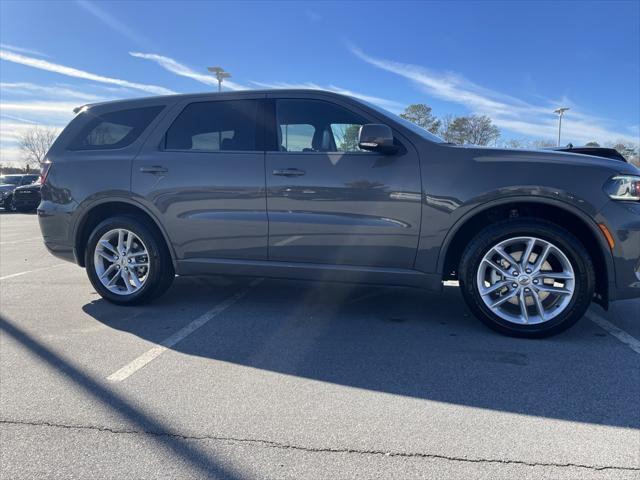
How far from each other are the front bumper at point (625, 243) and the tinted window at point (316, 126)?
1919 mm

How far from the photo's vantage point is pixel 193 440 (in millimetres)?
2373

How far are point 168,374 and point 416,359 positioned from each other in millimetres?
1660

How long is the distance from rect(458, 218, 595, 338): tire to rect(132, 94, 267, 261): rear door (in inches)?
69.2

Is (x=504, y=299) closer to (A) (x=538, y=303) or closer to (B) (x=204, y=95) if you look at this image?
(A) (x=538, y=303)

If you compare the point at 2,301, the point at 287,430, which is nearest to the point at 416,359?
the point at 287,430

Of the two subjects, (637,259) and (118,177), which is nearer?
(637,259)

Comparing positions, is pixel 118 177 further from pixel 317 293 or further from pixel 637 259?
pixel 637 259

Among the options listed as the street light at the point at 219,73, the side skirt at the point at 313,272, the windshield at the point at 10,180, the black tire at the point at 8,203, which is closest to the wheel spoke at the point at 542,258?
the side skirt at the point at 313,272

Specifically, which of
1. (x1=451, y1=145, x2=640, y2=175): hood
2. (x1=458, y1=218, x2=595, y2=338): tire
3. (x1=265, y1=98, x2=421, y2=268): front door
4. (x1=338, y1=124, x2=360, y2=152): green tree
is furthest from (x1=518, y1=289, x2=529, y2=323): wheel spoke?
(x1=338, y1=124, x2=360, y2=152): green tree

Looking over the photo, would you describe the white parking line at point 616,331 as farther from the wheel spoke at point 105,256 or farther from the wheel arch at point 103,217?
the wheel spoke at point 105,256

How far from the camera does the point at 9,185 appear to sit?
22641mm

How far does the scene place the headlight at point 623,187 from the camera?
3372 mm

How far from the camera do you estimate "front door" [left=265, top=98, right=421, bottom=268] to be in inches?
147

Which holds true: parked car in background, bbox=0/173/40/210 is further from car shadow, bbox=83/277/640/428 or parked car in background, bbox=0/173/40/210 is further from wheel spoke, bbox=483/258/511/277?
wheel spoke, bbox=483/258/511/277
